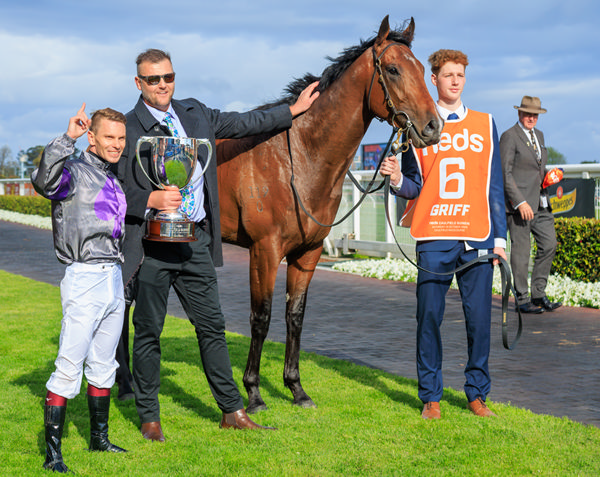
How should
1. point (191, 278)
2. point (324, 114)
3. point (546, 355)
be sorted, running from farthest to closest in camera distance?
point (546, 355) < point (324, 114) < point (191, 278)

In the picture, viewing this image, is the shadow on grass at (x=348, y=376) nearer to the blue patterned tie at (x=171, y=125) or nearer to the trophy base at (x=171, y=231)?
the trophy base at (x=171, y=231)

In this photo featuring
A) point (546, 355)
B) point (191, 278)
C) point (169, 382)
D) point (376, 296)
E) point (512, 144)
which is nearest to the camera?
point (191, 278)

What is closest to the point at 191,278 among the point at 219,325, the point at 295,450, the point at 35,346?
the point at 219,325

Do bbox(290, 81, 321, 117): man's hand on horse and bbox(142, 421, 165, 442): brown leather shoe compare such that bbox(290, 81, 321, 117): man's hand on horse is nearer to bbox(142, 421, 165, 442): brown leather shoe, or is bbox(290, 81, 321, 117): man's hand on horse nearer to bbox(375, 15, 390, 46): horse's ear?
bbox(375, 15, 390, 46): horse's ear

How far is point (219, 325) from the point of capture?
4.42 m

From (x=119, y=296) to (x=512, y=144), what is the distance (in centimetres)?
648

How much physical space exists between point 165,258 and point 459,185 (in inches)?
76.8

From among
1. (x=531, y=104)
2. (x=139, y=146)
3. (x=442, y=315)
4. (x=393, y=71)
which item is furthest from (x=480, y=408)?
(x=531, y=104)

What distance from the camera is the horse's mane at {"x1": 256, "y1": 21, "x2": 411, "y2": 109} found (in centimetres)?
466

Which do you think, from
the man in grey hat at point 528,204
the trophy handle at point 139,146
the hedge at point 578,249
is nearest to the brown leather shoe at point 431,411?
the trophy handle at point 139,146

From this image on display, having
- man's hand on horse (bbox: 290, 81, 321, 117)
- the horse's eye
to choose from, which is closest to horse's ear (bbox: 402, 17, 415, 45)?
the horse's eye

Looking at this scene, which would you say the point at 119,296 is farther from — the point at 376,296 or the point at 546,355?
the point at 376,296

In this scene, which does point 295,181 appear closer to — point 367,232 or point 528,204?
point 528,204

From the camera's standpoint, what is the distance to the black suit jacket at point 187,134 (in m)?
4.21
